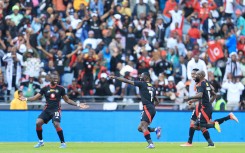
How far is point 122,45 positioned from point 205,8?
4446mm

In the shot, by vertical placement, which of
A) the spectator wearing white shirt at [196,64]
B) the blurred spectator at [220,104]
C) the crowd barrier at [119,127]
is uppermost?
Result: the spectator wearing white shirt at [196,64]

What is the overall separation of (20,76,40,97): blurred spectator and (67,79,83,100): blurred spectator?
131cm

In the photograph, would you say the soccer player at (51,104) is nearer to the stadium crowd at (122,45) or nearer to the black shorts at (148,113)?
the black shorts at (148,113)

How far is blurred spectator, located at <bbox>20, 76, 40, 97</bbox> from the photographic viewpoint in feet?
111

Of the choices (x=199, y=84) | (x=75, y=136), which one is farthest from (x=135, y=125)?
(x=199, y=84)

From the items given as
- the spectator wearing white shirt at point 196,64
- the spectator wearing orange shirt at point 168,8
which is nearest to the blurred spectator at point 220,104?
the spectator wearing white shirt at point 196,64

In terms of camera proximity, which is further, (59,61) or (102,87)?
(59,61)

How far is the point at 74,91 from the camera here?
33969 millimetres

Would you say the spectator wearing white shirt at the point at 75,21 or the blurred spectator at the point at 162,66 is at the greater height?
the spectator wearing white shirt at the point at 75,21

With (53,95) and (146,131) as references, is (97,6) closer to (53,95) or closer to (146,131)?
(53,95)

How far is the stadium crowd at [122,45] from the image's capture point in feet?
113

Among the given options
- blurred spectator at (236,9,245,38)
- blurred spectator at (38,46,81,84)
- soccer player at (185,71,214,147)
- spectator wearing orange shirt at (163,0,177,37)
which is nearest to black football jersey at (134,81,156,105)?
soccer player at (185,71,214,147)

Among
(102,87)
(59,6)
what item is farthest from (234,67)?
(59,6)

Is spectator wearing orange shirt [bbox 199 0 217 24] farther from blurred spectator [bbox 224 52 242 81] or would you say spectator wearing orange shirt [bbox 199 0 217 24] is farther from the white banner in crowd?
the white banner in crowd
